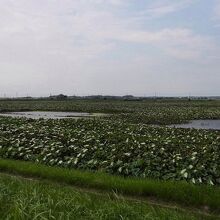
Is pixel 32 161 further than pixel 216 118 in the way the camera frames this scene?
No

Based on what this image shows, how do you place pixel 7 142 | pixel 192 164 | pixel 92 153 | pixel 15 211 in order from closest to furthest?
pixel 15 211 < pixel 192 164 < pixel 92 153 < pixel 7 142

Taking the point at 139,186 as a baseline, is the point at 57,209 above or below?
above

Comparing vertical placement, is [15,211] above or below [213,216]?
above

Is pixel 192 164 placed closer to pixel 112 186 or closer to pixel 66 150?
pixel 112 186

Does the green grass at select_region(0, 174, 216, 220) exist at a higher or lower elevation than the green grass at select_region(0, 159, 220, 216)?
higher

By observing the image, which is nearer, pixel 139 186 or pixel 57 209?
pixel 57 209

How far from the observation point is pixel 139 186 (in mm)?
10453

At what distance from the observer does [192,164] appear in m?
12.3

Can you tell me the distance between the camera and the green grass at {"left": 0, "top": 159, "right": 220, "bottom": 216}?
9.51 meters

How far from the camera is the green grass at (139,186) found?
9508 mm

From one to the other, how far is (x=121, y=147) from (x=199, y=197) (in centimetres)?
589

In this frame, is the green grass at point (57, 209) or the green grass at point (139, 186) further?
the green grass at point (139, 186)

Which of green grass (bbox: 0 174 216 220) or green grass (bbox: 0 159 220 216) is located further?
green grass (bbox: 0 159 220 216)

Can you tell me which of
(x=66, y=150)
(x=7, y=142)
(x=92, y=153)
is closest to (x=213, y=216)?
(x=92, y=153)
